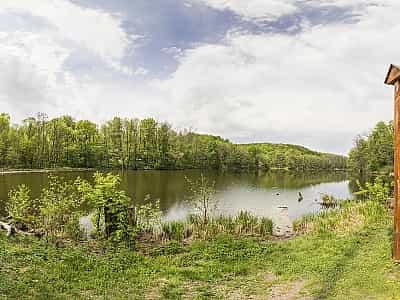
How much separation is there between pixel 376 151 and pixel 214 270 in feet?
184

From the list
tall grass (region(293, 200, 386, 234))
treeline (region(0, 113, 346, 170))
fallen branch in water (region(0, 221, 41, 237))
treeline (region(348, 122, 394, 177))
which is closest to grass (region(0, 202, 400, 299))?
fallen branch in water (region(0, 221, 41, 237))

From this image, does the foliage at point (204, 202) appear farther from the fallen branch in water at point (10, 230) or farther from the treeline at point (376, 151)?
the treeline at point (376, 151)

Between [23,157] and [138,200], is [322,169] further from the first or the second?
[138,200]

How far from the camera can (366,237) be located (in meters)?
9.98

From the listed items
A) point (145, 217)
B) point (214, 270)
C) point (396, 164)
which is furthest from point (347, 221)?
point (214, 270)

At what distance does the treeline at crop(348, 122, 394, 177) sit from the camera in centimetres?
5237

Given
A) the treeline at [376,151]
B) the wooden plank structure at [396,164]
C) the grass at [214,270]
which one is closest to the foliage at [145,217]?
the grass at [214,270]

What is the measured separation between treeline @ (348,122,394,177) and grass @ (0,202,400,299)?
130ft

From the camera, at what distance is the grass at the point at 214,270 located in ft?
20.4

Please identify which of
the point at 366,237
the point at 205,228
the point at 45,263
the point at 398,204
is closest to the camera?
the point at 398,204

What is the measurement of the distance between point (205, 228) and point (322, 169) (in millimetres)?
106152

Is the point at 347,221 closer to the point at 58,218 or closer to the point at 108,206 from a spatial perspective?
the point at 108,206

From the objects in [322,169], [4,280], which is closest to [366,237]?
[4,280]

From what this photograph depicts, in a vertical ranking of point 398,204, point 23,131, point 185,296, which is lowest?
point 185,296
